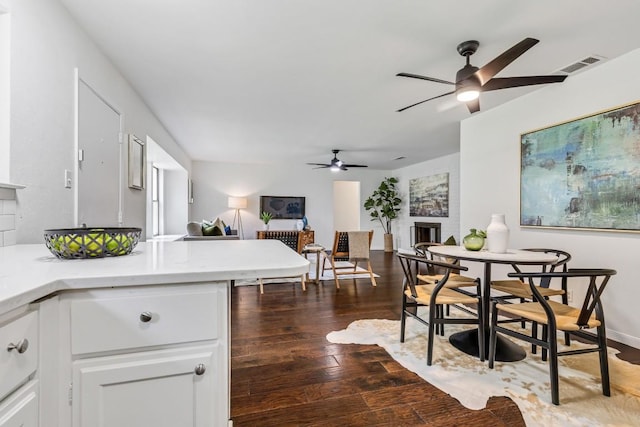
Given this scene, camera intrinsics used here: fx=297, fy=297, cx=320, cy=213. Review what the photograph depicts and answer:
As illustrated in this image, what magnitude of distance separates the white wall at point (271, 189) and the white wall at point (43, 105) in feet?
17.6

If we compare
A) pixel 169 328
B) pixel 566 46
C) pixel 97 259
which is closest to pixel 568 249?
pixel 566 46

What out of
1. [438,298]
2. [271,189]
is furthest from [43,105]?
[271,189]

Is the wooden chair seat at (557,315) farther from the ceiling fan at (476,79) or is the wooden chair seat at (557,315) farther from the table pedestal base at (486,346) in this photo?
the ceiling fan at (476,79)

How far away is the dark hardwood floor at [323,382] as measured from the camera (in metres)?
1.57

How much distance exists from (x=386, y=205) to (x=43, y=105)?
757 centimetres

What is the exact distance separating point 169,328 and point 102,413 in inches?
10.9

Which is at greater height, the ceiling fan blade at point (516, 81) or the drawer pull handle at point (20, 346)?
the ceiling fan blade at point (516, 81)

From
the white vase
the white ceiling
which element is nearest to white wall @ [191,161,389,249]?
the white ceiling

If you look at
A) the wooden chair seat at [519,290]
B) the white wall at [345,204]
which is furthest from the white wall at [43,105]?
the white wall at [345,204]

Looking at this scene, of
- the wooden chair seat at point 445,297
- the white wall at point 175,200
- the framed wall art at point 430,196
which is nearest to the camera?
the wooden chair seat at point 445,297

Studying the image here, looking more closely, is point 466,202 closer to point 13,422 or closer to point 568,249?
point 568,249

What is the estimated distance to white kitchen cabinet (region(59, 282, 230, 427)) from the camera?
30.5 inches

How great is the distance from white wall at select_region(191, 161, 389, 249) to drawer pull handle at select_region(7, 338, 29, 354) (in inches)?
280

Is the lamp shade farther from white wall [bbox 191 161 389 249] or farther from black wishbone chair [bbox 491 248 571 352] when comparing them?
black wishbone chair [bbox 491 248 571 352]
